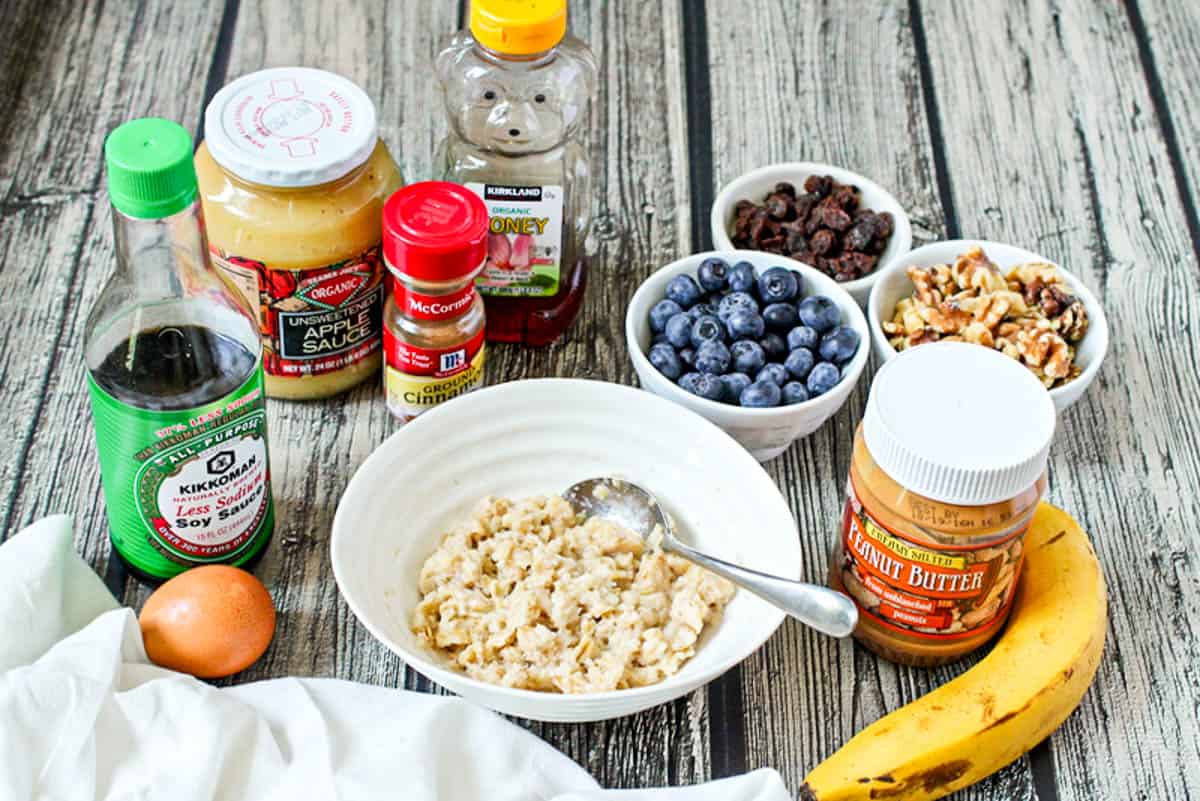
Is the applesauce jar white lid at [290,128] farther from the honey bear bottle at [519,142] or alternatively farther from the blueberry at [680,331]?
the blueberry at [680,331]

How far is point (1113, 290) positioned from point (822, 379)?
0.49m

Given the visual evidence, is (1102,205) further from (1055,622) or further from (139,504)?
(139,504)

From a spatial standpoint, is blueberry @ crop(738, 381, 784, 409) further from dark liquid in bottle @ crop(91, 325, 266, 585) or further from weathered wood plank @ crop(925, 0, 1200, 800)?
dark liquid in bottle @ crop(91, 325, 266, 585)

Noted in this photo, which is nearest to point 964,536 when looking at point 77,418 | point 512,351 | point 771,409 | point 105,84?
point 771,409

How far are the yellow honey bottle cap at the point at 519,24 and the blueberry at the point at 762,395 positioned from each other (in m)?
0.39

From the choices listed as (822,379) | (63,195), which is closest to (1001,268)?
(822,379)

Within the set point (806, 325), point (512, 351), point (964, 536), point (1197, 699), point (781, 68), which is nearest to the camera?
point (964, 536)

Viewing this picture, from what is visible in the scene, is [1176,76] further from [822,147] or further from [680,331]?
[680,331]

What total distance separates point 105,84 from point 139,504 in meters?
0.81

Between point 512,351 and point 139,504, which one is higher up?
point 139,504

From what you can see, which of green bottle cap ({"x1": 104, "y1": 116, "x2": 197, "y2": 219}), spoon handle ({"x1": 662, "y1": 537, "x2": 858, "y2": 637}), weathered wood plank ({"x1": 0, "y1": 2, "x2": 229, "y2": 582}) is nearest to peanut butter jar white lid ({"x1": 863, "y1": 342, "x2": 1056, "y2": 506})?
spoon handle ({"x1": 662, "y1": 537, "x2": 858, "y2": 637})

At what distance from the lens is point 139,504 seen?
1.34 meters

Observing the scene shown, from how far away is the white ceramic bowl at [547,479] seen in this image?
136 cm

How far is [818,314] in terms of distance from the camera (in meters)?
1.56
